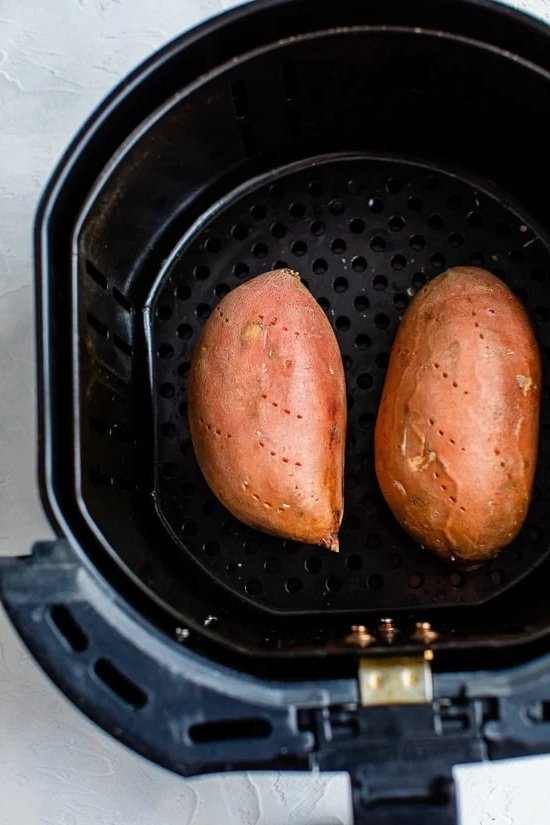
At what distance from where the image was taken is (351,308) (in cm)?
72

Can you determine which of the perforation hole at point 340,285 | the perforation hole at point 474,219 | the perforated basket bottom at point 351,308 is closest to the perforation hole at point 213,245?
the perforated basket bottom at point 351,308

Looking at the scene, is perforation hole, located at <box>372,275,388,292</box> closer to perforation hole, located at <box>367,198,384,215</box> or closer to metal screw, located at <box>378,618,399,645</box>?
perforation hole, located at <box>367,198,384,215</box>

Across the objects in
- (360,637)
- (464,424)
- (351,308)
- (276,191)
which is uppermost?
(276,191)

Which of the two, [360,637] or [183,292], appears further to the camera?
[183,292]

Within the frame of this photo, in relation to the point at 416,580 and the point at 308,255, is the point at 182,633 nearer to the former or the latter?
the point at 416,580

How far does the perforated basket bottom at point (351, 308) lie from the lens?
69 centimetres

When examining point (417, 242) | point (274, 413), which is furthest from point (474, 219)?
point (274, 413)

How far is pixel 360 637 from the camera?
0.57 metres

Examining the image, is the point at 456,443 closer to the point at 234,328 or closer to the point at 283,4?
the point at 234,328

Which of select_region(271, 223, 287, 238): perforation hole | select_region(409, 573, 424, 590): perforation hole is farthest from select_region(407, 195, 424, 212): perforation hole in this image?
select_region(409, 573, 424, 590): perforation hole

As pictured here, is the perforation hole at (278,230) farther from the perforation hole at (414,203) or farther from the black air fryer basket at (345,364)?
the perforation hole at (414,203)

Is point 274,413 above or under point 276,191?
under

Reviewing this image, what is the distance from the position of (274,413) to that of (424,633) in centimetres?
20

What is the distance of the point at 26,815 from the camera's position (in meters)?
0.74
